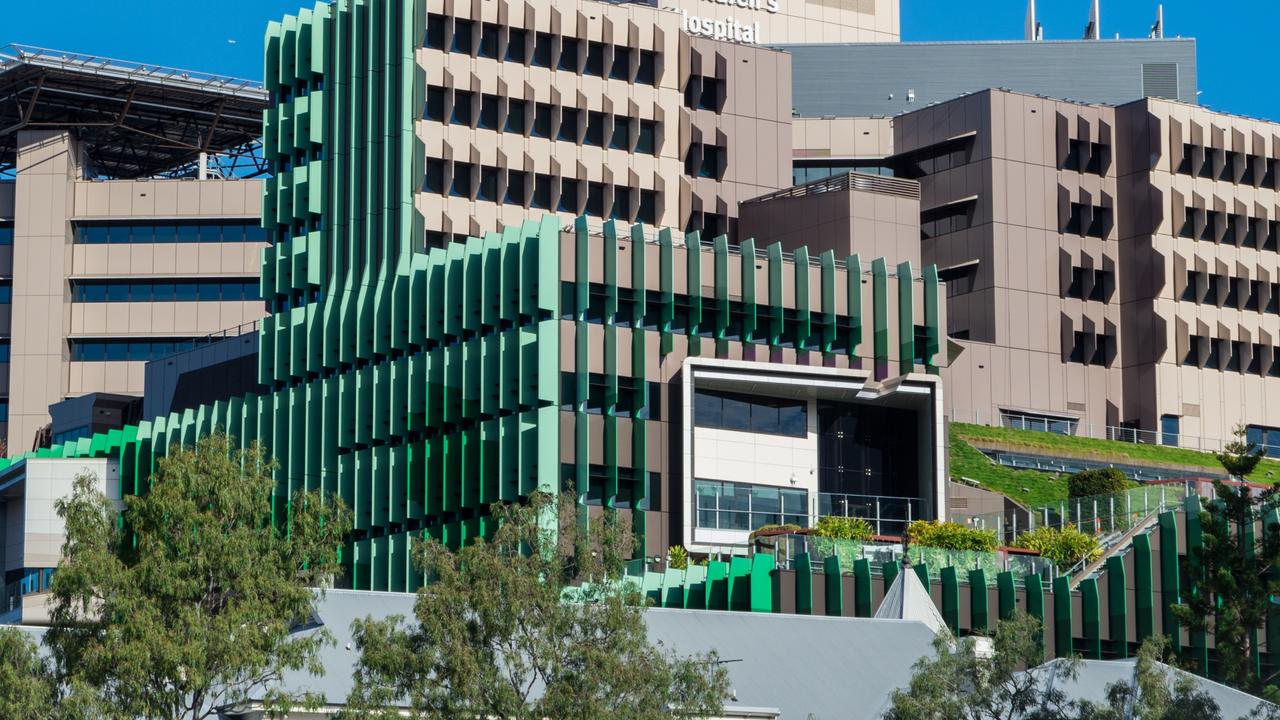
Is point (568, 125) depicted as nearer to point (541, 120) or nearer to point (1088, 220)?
point (541, 120)

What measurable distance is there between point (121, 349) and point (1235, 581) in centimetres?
10512

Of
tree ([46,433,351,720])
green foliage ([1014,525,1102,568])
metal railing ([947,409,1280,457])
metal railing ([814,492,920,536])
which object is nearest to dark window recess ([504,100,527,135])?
metal railing ([814,492,920,536])

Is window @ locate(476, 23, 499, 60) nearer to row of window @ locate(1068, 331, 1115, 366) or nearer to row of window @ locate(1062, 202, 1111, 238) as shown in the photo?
row of window @ locate(1062, 202, 1111, 238)

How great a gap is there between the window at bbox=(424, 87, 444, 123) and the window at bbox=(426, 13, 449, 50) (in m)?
2.06

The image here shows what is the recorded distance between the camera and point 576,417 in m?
97.6

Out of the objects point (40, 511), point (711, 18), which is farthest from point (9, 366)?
point (711, 18)

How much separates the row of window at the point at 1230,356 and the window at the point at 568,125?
3942 cm

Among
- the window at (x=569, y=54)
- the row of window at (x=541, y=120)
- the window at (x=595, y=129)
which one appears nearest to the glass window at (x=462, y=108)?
the row of window at (x=541, y=120)

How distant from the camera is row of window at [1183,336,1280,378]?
139250 millimetres

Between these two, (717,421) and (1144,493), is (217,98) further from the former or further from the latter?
(1144,493)

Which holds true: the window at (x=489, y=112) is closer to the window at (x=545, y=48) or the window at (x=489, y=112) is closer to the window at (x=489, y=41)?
the window at (x=489, y=41)

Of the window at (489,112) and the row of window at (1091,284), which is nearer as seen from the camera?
A: the window at (489,112)

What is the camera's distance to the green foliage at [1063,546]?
90625 mm

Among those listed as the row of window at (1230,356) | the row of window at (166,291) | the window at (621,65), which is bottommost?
the row of window at (1230,356)
